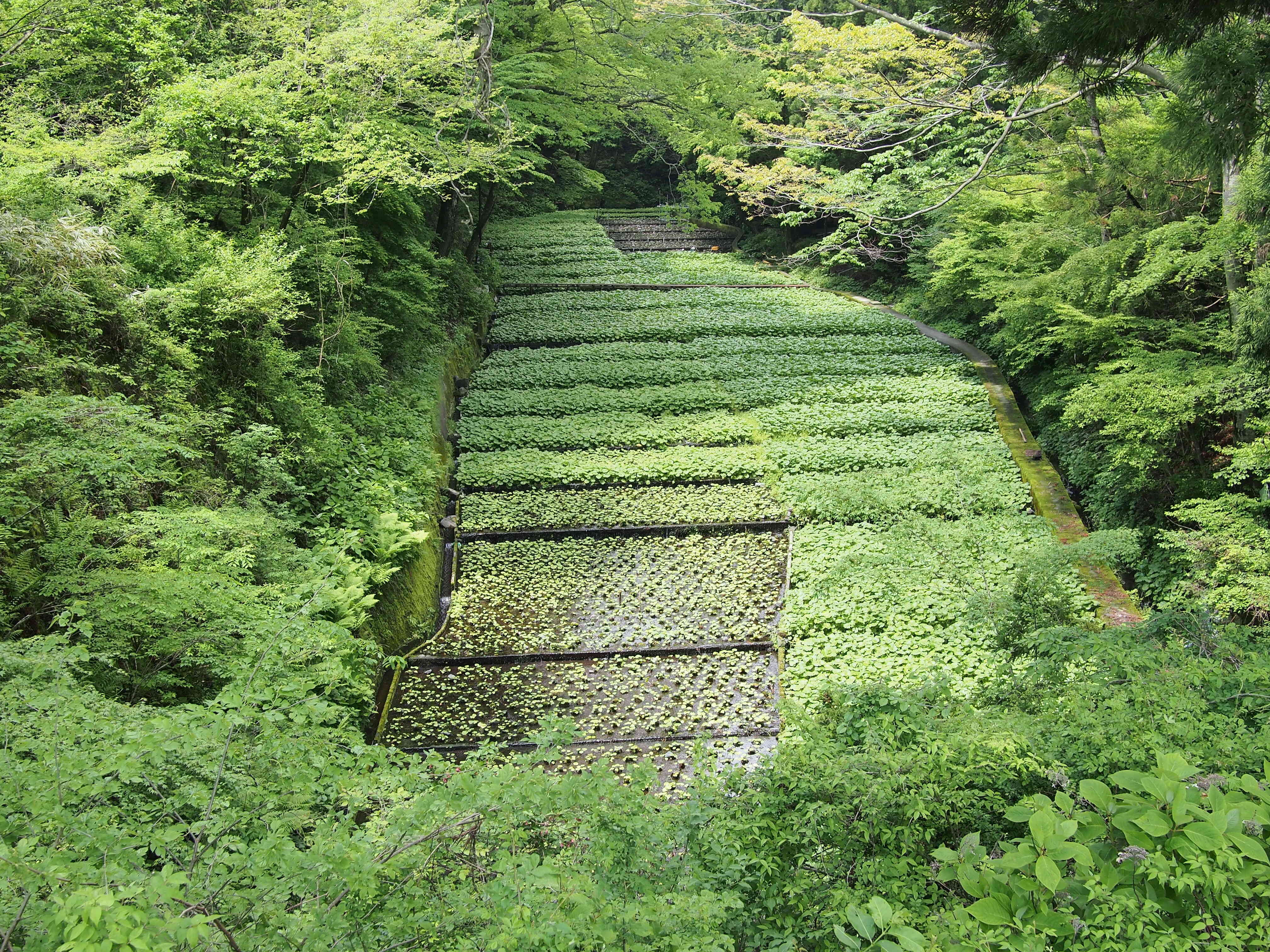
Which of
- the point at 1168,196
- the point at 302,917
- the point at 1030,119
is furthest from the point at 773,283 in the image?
the point at 302,917

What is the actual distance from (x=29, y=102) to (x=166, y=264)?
3.14 m

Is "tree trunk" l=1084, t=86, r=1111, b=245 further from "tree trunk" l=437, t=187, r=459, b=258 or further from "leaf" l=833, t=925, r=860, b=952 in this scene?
"leaf" l=833, t=925, r=860, b=952

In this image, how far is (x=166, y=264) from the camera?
678cm

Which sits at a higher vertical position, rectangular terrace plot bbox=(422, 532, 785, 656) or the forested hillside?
the forested hillside

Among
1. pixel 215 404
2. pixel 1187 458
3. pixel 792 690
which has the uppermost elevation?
pixel 215 404

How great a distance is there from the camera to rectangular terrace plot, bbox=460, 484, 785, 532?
31.2 feet

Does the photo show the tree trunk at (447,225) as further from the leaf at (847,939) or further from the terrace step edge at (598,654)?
the leaf at (847,939)

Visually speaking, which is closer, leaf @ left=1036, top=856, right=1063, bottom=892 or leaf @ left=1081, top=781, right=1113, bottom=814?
leaf @ left=1036, top=856, right=1063, bottom=892

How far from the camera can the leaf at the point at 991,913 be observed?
6.23ft

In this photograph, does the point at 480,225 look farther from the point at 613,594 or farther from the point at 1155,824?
the point at 1155,824

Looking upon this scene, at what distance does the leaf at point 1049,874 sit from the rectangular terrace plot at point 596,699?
174 inches

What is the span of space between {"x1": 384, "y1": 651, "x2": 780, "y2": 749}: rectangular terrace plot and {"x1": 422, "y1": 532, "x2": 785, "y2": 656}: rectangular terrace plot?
0.27m

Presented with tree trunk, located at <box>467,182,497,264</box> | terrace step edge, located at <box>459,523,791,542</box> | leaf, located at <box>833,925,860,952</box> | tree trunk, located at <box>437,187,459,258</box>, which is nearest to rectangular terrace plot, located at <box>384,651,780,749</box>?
terrace step edge, located at <box>459,523,791,542</box>

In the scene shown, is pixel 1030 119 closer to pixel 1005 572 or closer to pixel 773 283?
pixel 1005 572
